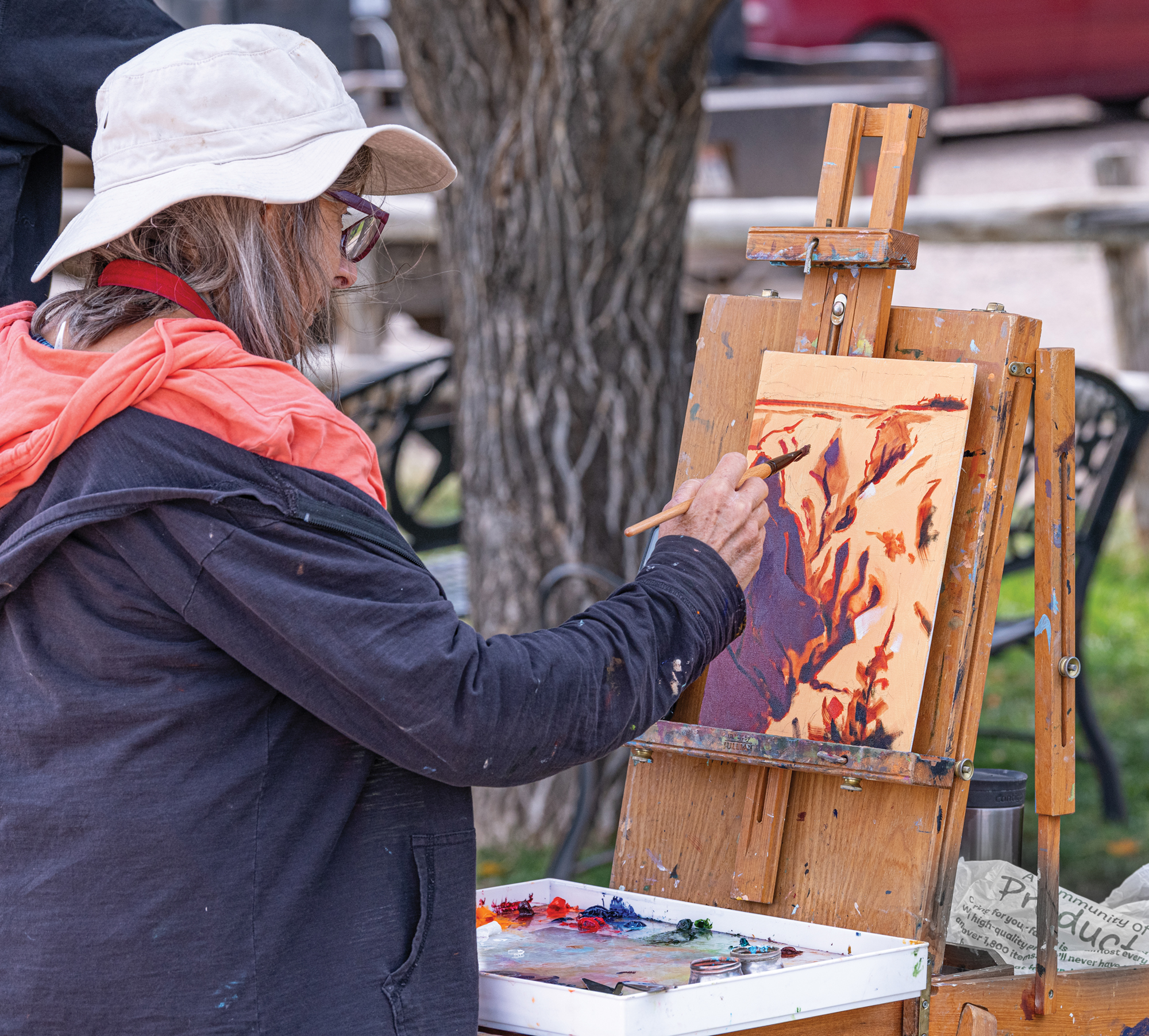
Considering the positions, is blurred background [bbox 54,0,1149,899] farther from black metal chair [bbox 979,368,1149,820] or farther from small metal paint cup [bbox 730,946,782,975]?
small metal paint cup [bbox 730,946,782,975]

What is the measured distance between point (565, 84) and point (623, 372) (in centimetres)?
66

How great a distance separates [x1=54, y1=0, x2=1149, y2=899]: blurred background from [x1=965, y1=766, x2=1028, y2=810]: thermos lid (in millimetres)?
810

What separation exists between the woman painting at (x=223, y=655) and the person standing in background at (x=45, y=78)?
0.57 meters

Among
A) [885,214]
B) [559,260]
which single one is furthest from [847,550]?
[559,260]

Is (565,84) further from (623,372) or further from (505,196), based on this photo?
(623,372)

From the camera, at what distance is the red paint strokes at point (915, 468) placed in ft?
5.56

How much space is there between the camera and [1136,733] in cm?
441

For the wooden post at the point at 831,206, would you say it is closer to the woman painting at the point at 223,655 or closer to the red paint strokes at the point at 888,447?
the red paint strokes at the point at 888,447

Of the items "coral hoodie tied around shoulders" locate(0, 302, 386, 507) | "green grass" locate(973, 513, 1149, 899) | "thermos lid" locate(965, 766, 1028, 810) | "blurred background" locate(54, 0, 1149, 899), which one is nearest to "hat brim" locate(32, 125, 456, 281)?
"coral hoodie tied around shoulders" locate(0, 302, 386, 507)

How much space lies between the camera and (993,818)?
1.96m

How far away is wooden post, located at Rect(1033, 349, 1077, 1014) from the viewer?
170 cm

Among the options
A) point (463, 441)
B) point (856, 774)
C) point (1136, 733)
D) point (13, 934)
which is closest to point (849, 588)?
point (856, 774)

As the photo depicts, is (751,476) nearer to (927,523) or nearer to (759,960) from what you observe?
(927,523)

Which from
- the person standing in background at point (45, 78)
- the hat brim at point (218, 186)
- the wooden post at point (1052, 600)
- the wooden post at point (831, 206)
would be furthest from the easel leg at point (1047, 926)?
the person standing in background at point (45, 78)
